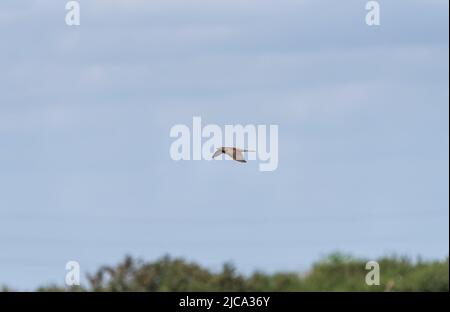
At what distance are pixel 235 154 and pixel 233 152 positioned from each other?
16 cm

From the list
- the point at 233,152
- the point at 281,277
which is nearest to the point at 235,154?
the point at 233,152

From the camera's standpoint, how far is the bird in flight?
2728 cm

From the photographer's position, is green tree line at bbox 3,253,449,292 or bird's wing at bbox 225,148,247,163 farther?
green tree line at bbox 3,253,449,292

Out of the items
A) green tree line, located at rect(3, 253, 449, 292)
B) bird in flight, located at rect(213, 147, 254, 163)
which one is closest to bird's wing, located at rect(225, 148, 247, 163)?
bird in flight, located at rect(213, 147, 254, 163)

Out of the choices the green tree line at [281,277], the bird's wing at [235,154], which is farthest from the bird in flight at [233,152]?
the green tree line at [281,277]

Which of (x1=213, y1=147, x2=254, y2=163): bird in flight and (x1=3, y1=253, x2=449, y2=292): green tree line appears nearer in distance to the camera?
(x1=213, y1=147, x2=254, y2=163): bird in flight

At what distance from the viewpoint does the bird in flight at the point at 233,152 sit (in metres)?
27.3

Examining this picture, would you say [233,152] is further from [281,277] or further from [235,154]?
[281,277]

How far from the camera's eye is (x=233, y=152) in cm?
2766

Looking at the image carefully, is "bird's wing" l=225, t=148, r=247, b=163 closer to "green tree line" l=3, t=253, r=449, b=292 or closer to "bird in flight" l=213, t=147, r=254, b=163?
"bird in flight" l=213, t=147, r=254, b=163

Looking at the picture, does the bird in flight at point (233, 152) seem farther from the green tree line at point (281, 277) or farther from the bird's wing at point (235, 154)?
the green tree line at point (281, 277)
